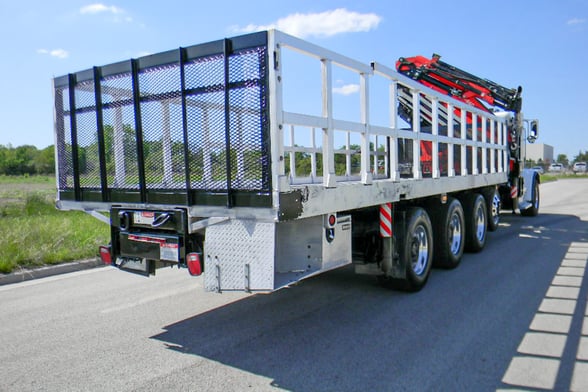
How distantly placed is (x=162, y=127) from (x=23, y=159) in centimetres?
13575

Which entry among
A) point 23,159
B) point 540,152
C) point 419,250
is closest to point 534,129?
point 419,250

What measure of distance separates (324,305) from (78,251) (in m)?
4.36

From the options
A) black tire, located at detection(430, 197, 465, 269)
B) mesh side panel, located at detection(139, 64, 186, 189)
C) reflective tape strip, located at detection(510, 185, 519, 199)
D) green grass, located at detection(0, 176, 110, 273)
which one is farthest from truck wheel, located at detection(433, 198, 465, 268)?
green grass, located at detection(0, 176, 110, 273)

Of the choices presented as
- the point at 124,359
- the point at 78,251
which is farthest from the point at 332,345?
the point at 78,251

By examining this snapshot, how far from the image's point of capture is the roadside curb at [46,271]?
6.22m

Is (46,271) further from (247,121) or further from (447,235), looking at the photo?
(447,235)

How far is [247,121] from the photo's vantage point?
3512mm

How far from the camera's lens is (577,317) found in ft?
15.2

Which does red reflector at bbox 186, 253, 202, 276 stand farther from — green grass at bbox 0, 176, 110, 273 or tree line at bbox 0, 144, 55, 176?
Answer: tree line at bbox 0, 144, 55, 176

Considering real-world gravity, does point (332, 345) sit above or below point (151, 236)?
below

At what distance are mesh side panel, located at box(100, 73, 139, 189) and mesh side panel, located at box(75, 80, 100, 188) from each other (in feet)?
0.53

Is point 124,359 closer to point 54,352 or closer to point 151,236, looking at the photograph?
point 54,352

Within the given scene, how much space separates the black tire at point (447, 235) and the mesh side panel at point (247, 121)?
3724 mm

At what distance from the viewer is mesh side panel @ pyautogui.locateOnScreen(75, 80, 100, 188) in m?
4.52
